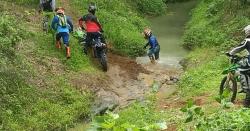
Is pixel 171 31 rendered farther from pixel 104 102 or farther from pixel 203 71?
pixel 104 102

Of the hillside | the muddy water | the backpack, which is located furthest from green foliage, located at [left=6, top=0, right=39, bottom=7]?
the muddy water

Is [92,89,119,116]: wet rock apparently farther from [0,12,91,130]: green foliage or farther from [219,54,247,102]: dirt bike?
[219,54,247,102]: dirt bike

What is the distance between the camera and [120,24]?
21.0m

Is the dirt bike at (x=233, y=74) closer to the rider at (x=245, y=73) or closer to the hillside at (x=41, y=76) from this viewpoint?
the rider at (x=245, y=73)

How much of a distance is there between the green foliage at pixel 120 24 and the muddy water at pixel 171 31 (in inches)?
26.4

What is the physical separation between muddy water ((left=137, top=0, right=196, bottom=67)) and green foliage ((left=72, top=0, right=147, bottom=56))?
67 cm

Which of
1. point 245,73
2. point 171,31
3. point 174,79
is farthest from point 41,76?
point 171,31

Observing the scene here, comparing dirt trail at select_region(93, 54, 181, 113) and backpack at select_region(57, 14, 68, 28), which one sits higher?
backpack at select_region(57, 14, 68, 28)

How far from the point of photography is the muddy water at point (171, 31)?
1873cm

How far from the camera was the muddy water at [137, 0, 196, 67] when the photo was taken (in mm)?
18734

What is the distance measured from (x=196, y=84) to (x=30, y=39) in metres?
5.45

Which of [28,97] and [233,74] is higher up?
[233,74]

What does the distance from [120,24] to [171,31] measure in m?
2.93

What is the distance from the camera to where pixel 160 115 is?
40.5 ft
